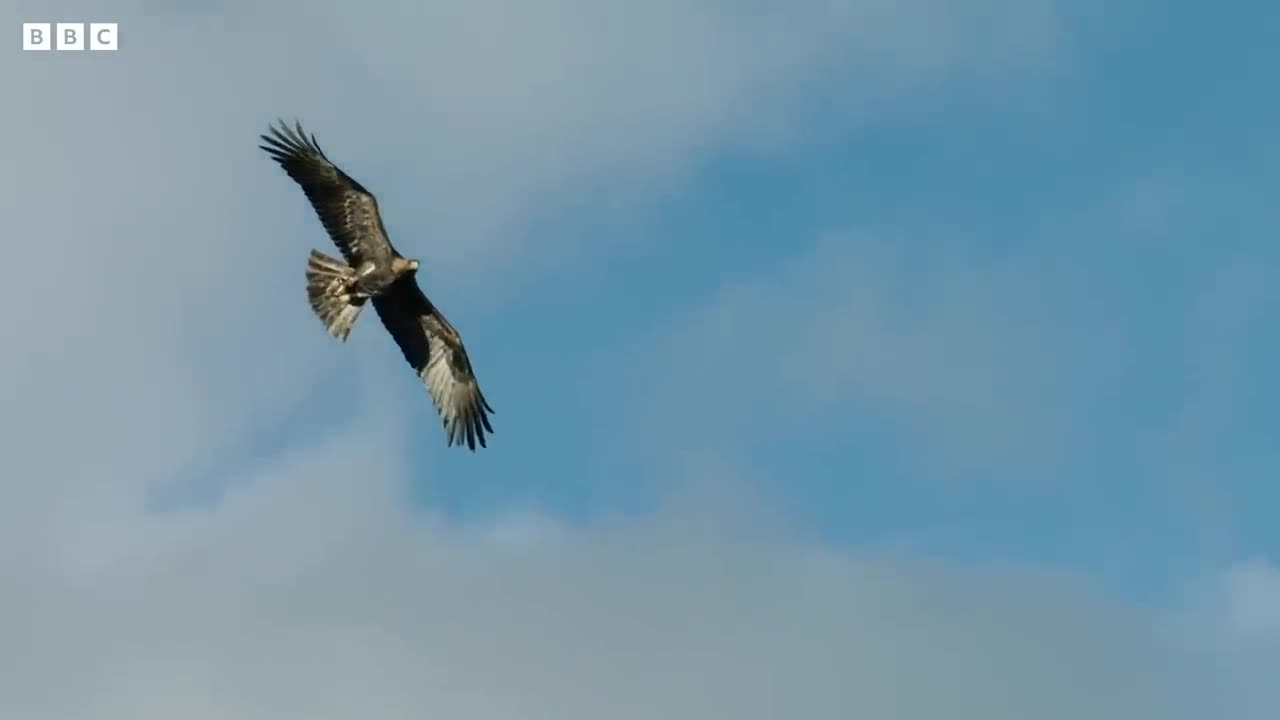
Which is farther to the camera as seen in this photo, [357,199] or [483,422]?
[483,422]

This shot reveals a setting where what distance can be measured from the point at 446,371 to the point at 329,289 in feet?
10.5

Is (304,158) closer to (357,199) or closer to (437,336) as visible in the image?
(357,199)

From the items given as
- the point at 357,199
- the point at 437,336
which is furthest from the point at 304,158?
the point at 437,336

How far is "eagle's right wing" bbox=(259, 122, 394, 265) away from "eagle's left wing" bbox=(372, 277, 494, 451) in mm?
2461

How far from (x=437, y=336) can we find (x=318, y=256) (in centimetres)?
306

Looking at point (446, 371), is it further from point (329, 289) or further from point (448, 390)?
point (329, 289)

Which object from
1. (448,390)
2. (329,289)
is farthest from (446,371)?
(329,289)

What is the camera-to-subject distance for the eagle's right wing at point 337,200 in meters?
39.1

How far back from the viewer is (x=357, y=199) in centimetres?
3941

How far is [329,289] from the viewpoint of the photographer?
132ft

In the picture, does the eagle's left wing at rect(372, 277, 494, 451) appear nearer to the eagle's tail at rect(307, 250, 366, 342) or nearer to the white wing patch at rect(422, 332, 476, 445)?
the white wing patch at rect(422, 332, 476, 445)

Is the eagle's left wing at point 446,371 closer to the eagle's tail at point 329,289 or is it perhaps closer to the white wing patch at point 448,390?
the white wing patch at point 448,390

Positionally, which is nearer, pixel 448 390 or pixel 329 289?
pixel 329 289

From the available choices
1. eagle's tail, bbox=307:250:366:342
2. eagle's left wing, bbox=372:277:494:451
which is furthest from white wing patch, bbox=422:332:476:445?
eagle's tail, bbox=307:250:366:342
